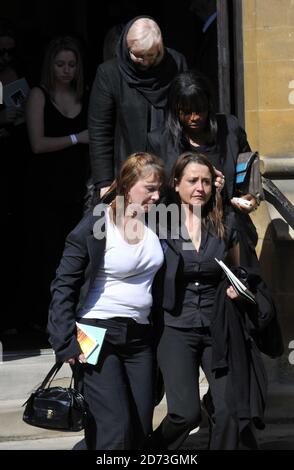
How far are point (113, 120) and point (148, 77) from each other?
0.31 m

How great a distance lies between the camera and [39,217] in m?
7.40

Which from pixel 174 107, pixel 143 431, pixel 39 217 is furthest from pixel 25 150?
pixel 143 431

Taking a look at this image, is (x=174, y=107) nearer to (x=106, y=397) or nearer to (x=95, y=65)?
(x=106, y=397)

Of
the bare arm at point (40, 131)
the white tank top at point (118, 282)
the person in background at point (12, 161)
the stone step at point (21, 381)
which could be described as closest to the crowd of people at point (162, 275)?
the white tank top at point (118, 282)

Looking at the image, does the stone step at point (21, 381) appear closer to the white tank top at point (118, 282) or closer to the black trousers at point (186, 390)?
the black trousers at point (186, 390)

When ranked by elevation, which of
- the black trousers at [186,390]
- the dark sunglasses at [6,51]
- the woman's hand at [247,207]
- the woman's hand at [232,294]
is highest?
the dark sunglasses at [6,51]

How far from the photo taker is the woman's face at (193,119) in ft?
17.7

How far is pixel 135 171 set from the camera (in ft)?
16.5

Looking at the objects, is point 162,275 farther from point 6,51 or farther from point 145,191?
point 6,51

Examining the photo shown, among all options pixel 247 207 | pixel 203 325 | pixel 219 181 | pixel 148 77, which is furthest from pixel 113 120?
pixel 203 325

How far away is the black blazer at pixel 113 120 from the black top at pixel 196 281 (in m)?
0.77

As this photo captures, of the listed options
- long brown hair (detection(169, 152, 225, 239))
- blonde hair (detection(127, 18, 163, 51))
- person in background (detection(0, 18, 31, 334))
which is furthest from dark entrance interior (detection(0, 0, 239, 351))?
long brown hair (detection(169, 152, 225, 239))

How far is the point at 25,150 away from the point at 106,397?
10.5ft

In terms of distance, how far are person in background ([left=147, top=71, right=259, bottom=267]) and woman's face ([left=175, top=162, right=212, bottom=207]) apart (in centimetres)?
14
